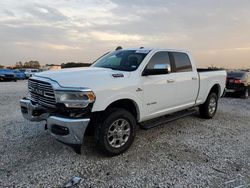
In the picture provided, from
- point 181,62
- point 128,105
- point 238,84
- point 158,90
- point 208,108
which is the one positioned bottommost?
point 208,108

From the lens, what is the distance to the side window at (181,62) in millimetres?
6046

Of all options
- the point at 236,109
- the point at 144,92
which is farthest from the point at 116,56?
the point at 236,109

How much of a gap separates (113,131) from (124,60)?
1.72 metres

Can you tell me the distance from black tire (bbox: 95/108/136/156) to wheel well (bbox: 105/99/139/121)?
155mm

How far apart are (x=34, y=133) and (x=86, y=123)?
233 cm

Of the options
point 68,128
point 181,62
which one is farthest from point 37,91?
point 181,62

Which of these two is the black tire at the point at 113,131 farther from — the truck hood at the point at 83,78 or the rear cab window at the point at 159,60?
the rear cab window at the point at 159,60

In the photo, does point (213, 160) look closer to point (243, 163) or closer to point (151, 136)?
point (243, 163)

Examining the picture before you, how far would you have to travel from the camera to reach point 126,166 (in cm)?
409

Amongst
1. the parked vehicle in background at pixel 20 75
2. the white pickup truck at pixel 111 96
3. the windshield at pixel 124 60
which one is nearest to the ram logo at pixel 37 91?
the white pickup truck at pixel 111 96

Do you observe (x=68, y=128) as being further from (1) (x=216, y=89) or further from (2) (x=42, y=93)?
(1) (x=216, y=89)

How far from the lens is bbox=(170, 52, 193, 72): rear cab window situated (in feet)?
19.7

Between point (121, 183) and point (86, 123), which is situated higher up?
point (86, 123)

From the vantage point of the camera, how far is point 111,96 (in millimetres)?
4258
